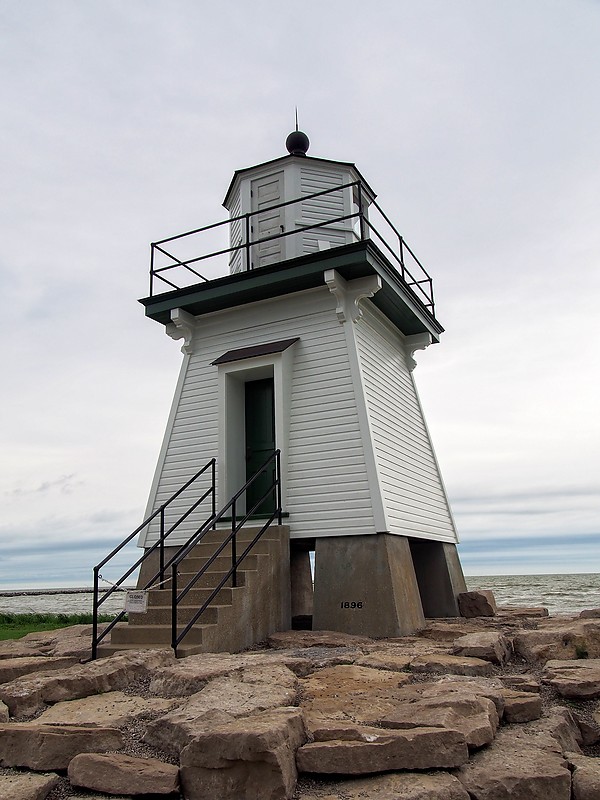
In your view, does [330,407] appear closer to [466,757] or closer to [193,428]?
[193,428]

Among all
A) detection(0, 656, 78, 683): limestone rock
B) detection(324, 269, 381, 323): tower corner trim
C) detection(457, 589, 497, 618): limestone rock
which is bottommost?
detection(0, 656, 78, 683): limestone rock

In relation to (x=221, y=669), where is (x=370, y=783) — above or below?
below

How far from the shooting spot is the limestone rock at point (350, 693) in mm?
4777

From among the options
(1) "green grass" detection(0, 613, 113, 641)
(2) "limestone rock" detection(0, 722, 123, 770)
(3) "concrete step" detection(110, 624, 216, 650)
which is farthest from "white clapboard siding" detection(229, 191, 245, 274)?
(2) "limestone rock" detection(0, 722, 123, 770)

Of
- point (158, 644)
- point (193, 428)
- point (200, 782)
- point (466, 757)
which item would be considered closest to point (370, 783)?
point (466, 757)

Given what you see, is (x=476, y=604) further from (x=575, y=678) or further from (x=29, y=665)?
(x=29, y=665)

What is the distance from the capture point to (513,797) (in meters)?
3.84

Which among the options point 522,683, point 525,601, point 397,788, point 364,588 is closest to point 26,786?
point 397,788

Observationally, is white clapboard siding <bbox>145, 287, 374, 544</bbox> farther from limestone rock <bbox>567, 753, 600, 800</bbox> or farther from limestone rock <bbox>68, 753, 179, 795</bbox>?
limestone rock <bbox>68, 753, 179, 795</bbox>

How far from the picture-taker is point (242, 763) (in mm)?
4000

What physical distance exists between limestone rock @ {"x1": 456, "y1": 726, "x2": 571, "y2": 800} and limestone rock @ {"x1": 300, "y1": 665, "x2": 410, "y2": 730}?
78cm

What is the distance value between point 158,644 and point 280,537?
2553 millimetres

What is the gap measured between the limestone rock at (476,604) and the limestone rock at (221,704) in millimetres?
6988

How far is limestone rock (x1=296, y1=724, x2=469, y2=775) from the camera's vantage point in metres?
4.04
